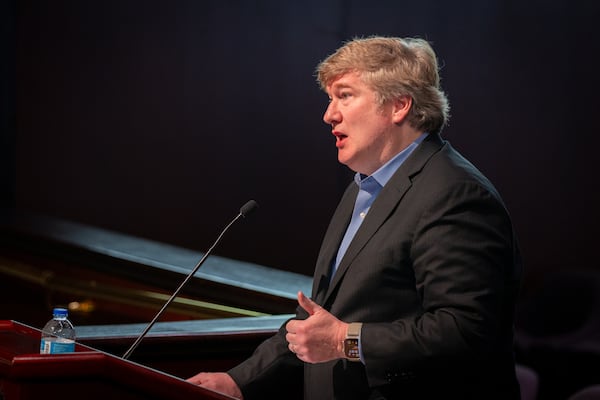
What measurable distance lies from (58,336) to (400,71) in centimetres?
81

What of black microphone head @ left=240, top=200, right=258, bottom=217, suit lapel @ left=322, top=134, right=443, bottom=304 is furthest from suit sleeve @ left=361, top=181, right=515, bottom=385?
black microphone head @ left=240, top=200, right=258, bottom=217

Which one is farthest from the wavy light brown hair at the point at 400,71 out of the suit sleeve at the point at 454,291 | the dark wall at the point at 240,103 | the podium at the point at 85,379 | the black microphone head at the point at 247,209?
the dark wall at the point at 240,103

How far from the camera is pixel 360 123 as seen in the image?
1.85 meters

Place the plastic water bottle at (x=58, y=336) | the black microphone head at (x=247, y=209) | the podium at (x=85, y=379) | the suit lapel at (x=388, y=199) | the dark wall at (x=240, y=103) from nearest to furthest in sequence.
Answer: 1. the podium at (x=85, y=379)
2. the plastic water bottle at (x=58, y=336)
3. the suit lapel at (x=388, y=199)
4. the black microphone head at (x=247, y=209)
5. the dark wall at (x=240, y=103)

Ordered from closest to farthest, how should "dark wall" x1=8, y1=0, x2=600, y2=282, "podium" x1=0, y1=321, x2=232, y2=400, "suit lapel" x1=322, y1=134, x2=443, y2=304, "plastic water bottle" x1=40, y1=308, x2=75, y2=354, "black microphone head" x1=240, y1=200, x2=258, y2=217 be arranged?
"podium" x1=0, y1=321, x2=232, y2=400
"plastic water bottle" x1=40, y1=308, x2=75, y2=354
"suit lapel" x1=322, y1=134, x2=443, y2=304
"black microphone head" x1=240, y1=200, x2=258, y2=217
"dark wall" x1=8, y1=0, x2=600, y2=282

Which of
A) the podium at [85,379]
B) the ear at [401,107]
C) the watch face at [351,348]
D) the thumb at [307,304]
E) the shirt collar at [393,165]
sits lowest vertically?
the podium at [85,379]

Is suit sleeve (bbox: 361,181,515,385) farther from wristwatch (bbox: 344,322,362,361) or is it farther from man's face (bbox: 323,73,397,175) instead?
man's face (bbox: 323,73,397,175)

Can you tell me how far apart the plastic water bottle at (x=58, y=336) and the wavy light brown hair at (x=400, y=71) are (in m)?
0.69

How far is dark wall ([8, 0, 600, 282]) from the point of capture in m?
5.38

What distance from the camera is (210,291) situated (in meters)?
2.85

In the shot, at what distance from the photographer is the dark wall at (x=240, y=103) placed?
5.38 meters

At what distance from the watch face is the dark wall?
12.8 ft

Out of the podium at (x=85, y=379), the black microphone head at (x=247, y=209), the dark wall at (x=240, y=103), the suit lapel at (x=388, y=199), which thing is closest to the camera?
the podium at (x=85, y=379)

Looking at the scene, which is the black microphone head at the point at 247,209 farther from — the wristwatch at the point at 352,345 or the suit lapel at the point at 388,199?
the wristwatch at the point at 352,345
